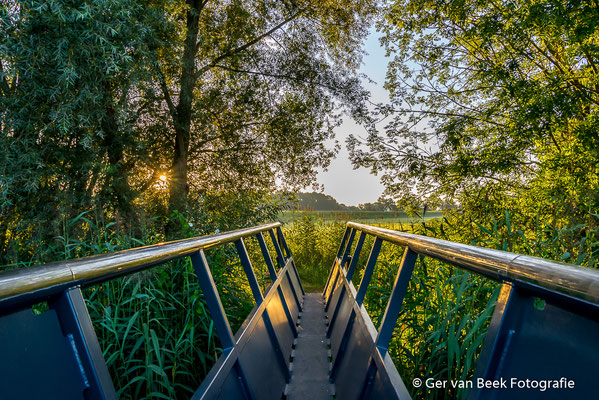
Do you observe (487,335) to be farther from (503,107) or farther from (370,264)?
(503,107)

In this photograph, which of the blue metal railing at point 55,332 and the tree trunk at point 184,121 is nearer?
the blue metal railing at point 55,332

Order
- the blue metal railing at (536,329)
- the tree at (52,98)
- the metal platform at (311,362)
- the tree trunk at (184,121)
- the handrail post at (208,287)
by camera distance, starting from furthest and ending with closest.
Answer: the tree trunk at (184,121) → the tree at (52,98) → the metal platform at (311,362) → the handrail post at (208,287) → the blue metal railing at (536,329)


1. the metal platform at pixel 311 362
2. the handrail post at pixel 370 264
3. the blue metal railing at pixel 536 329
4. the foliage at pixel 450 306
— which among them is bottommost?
the metal platform at pixel 311 362

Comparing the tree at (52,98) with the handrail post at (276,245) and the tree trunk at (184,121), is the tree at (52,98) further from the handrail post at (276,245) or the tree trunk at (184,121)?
the handrail post at (276,245)

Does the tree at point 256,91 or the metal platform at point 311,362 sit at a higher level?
the tree at point 256,91

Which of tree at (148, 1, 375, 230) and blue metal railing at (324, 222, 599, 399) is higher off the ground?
tree at (148, 1, 375, 230)

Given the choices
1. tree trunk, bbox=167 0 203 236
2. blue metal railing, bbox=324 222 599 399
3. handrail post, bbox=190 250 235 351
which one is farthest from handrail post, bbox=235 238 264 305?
tree trunk, bbox=167 0 203 236

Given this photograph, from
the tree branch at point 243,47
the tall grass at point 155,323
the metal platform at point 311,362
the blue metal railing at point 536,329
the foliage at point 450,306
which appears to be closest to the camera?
the blue metal railing at point 536,329

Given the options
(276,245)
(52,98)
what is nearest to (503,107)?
(276,245)

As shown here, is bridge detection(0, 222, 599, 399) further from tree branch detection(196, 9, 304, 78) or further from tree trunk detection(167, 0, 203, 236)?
tree branch detection(196, 9, 304, 78)

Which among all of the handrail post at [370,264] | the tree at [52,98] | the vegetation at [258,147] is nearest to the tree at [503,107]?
the vegetation at [258,147]

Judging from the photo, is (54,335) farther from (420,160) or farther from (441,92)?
(441,92)

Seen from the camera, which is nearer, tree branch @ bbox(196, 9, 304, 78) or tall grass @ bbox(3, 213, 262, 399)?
tall grass @ bbox(3, 213, 262, 399)

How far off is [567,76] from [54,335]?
7275 millimetres
